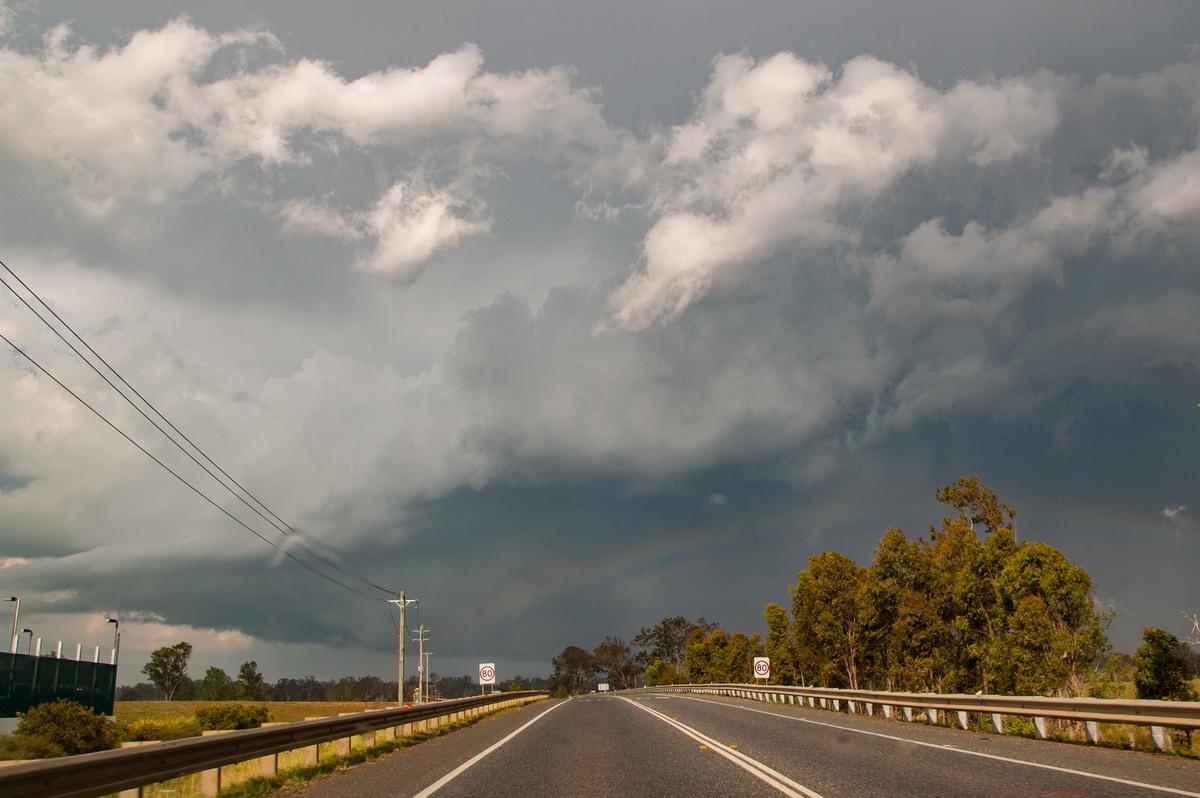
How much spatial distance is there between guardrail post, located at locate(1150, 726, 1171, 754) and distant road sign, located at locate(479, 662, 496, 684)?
44.2 meters

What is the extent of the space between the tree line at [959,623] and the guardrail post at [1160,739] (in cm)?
1907

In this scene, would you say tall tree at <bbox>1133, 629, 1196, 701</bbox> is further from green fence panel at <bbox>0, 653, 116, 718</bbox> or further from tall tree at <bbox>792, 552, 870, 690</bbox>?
green fence panel at <bbox>0, 653, 116, 718</bbox>

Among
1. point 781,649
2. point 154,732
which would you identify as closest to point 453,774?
point 154,732

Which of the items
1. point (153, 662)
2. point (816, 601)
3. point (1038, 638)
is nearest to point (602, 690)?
point (153, 662)

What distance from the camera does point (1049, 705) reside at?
16.7 m

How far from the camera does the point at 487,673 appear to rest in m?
54.5

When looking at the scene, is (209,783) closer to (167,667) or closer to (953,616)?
(953,616)

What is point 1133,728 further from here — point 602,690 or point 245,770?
point 602,690

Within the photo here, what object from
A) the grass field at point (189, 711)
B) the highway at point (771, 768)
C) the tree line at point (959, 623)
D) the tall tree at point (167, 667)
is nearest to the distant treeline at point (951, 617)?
the tree line at point (959, 623)

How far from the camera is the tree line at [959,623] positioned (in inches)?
1411

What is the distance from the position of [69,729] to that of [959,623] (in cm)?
4399

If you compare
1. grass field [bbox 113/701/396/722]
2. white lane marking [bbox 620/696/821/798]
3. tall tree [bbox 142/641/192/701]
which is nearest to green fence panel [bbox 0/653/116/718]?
grass field [bbox 113/701/396/722]

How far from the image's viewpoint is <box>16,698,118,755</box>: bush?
92.0ft

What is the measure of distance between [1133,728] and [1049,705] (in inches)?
72.3
